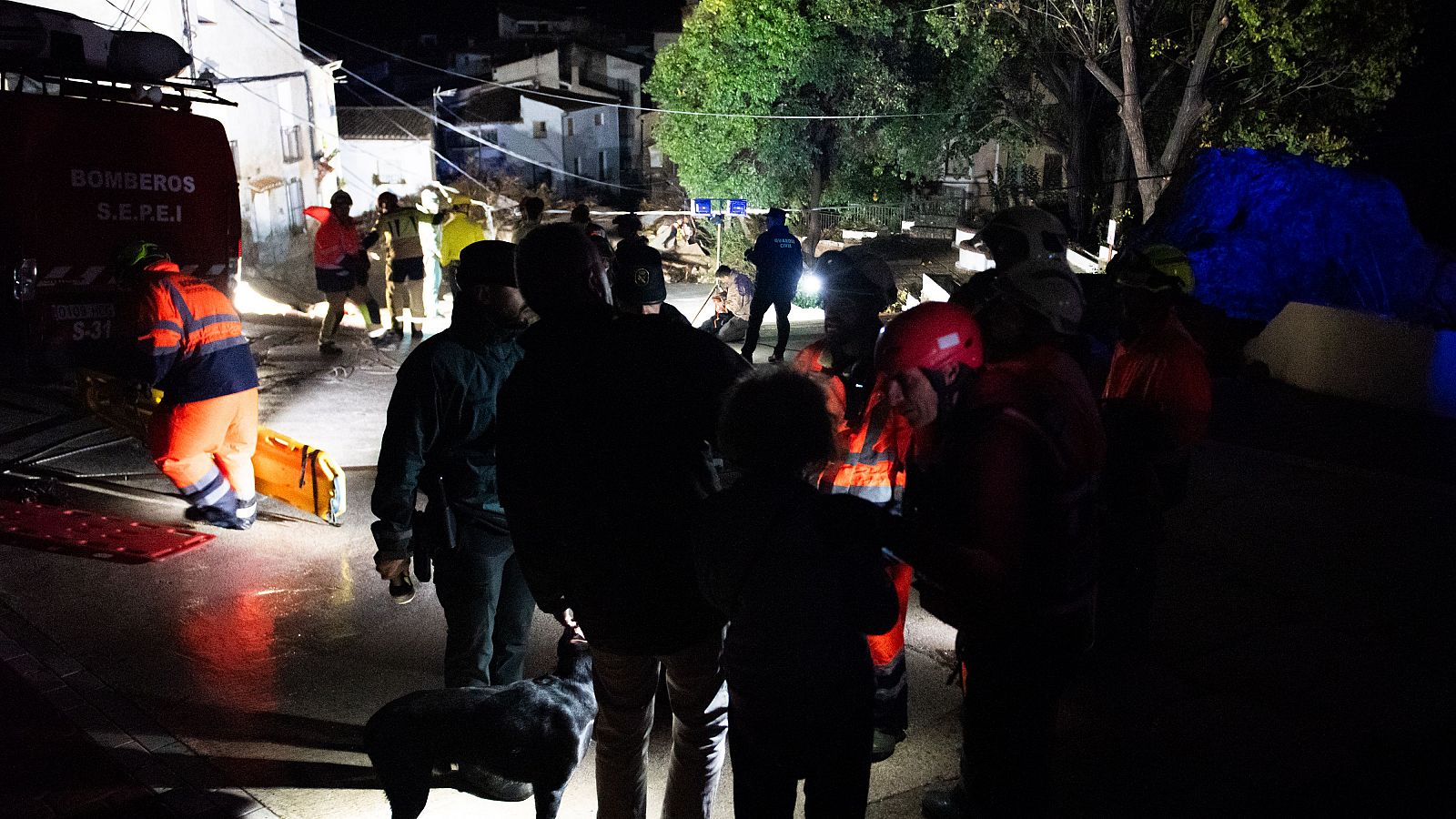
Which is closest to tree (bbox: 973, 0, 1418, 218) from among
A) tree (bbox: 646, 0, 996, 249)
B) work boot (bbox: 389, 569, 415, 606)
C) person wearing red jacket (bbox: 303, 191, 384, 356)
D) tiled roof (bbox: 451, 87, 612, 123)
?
tree (bbox: 646, 0, 996, 249)

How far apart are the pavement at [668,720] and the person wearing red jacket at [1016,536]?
3.05 feet

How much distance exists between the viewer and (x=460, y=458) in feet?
11.5

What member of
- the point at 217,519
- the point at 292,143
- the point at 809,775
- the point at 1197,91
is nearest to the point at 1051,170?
the point at 1197,91

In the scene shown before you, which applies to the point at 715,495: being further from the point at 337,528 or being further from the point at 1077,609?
the point at 337,528

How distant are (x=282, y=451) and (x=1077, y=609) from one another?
5473mm

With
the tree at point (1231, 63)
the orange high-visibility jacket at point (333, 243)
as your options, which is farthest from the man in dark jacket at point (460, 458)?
the tree at point (1231, 63)

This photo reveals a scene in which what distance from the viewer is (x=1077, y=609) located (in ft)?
8.75

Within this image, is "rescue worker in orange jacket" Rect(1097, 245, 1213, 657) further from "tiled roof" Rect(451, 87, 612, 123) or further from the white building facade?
"tiled roof" Rect(451, 87, 612, 123)

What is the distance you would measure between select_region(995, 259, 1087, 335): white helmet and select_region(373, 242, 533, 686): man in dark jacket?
5.62 ft

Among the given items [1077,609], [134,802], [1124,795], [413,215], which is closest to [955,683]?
[1124,795]

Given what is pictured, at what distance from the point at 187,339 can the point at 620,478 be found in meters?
4.34

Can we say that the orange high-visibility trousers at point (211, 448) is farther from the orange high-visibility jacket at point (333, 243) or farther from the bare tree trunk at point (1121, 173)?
the bare tree trunk at point (1121, 173)

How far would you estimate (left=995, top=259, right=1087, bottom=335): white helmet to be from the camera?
2.63 m

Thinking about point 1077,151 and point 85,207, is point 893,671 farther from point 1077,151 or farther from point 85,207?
point 1077,151
